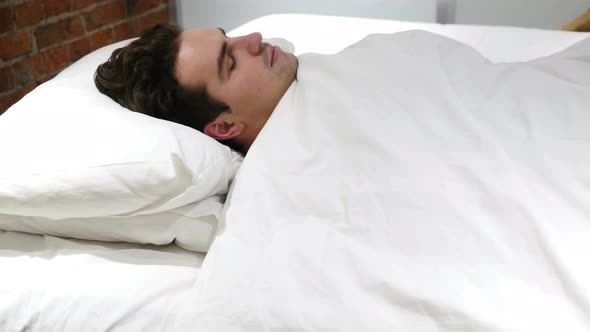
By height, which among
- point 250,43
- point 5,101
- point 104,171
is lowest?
point 5,101

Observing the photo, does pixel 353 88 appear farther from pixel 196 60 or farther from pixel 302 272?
pixel 302 272

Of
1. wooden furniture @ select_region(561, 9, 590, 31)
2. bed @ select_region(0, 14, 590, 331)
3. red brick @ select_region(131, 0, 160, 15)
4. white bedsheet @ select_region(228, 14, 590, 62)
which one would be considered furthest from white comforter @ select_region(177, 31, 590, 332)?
red brick @ select_region(131, 0, 160, 15)

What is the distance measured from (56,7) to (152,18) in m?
0.64

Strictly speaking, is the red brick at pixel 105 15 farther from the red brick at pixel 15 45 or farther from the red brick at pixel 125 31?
the red brick at pixel 15 45

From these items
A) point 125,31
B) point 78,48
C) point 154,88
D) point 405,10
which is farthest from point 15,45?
point 405,10

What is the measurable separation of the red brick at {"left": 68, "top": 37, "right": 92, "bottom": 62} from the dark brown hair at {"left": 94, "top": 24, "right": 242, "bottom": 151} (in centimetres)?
113

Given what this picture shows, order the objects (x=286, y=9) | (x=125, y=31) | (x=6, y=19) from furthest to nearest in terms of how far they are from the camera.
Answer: (x=286, y=9) < (x=125, y=31) < (x=6, y=19)

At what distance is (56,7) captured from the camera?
232 cm

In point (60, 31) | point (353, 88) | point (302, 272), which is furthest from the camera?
point (60, 31)

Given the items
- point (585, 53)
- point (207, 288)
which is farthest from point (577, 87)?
point (207, 288)

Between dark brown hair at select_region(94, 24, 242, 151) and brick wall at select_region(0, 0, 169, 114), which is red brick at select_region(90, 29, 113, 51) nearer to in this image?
brick wall at select_region(0, 0, 169, 114)

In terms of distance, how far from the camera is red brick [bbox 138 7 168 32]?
111 inches

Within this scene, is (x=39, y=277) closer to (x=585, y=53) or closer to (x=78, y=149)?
(x=78, y=149)

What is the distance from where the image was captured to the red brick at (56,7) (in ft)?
7.49
